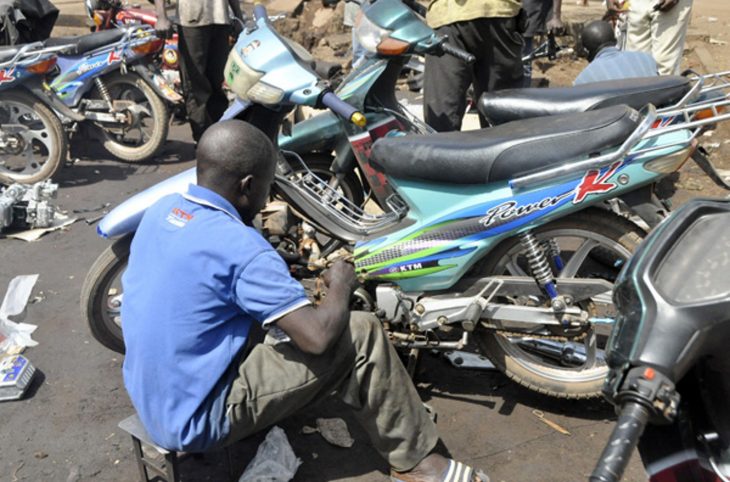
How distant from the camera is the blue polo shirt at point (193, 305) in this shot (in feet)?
7.92

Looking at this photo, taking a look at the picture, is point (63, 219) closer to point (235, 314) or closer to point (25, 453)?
point (25, 453)

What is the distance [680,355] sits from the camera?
4.50 ft

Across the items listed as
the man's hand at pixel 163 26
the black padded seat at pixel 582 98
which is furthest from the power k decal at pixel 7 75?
the black padded seat at pixel 582 98

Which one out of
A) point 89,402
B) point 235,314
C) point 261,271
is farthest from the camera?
point 89,402

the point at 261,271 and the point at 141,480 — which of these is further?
the point at 141,480

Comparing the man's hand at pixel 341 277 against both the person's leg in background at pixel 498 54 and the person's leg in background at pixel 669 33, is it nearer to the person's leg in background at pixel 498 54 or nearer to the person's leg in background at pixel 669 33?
the person's leg in background at pixel 498 54

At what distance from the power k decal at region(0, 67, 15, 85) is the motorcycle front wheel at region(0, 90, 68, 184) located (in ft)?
0.44

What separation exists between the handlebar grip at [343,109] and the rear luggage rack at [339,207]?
439 millimetres

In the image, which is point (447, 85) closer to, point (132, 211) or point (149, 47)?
point (132, 211)

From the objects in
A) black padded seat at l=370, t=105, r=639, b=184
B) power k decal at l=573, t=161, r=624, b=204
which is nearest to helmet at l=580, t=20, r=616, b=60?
black padded seat at l=370, t=105, r=639, b=184

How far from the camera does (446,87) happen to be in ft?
14.8

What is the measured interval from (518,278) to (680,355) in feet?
5.76

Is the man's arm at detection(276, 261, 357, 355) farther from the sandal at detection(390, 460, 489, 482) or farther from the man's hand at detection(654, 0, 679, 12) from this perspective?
the man's hand at detection(654, 0, 679, 12)

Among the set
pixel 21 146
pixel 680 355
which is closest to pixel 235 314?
pixel 680 355
